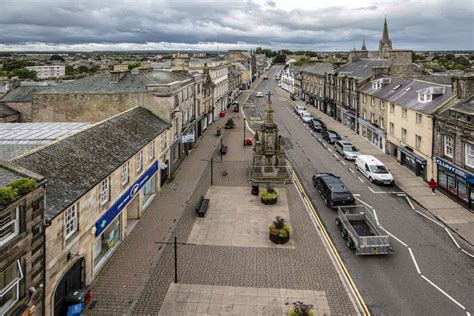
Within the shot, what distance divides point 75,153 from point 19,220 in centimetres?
803

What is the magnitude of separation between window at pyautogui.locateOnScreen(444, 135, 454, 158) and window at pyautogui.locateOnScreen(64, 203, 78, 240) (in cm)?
2689

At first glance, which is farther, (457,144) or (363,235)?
(457,144)

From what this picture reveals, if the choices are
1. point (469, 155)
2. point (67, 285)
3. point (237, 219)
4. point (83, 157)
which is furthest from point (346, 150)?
point (67, 285)

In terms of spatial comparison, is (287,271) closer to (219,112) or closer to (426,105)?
(426,105)

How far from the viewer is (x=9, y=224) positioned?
36.6ft

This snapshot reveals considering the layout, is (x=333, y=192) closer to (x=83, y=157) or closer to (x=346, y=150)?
(x=346, y=150)

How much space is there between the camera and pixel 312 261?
65.5 feet

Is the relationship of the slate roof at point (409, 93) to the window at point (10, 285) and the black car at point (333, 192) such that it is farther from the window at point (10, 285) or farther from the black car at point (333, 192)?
the window at point (10, 285)

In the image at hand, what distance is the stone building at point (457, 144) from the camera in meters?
26.9

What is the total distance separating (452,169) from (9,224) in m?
28.9

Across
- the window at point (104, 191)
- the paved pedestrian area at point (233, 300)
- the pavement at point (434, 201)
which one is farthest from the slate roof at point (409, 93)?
the window at point (104, 191)

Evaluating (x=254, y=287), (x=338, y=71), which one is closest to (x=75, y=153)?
(x=254, y=287)

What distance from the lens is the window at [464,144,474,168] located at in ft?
87.6

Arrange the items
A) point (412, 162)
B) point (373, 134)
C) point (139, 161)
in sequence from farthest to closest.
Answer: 1. point (373, 134)
2. point (412, 162)
3. point (139, 161)
